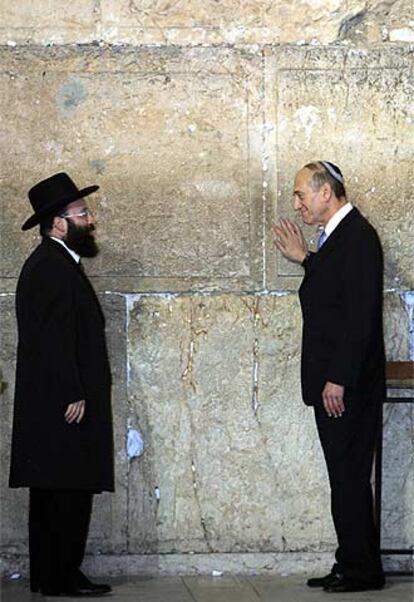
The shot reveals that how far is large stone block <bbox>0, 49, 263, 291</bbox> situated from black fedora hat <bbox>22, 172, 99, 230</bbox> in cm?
30

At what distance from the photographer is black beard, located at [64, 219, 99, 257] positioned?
6.99 m

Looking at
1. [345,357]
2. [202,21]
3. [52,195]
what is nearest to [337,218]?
[345,357]

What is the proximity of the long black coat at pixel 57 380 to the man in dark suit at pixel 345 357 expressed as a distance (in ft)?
2.93

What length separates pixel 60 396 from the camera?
22.3ft

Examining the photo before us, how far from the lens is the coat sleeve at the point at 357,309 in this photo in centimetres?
684

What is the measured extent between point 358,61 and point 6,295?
1822mm

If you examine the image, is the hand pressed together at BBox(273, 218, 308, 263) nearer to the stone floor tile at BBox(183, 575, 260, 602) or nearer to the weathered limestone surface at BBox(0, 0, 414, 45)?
the weathered limestone surface at BBox(0, 0, 414, 45)

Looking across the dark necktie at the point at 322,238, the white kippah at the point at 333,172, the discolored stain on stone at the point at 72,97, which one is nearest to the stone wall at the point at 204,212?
the discolored stain on stone at the point at 72,97

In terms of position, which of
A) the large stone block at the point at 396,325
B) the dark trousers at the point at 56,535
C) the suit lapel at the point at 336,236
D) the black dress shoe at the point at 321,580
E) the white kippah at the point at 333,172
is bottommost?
the black dress shoe at the point at 321,580

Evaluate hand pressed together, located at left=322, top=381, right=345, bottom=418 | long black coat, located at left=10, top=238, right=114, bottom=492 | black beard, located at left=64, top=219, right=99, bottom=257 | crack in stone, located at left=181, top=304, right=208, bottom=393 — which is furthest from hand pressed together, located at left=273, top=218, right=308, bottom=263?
long black coat, located at left=10, top=238, right=114, bottom=492

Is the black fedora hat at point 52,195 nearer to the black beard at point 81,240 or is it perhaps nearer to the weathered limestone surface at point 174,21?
the black beard at point 81,240

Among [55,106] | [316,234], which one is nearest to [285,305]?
[316,234]

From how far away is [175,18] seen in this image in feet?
23.8

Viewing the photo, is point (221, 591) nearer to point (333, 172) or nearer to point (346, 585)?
point (346, 585)
